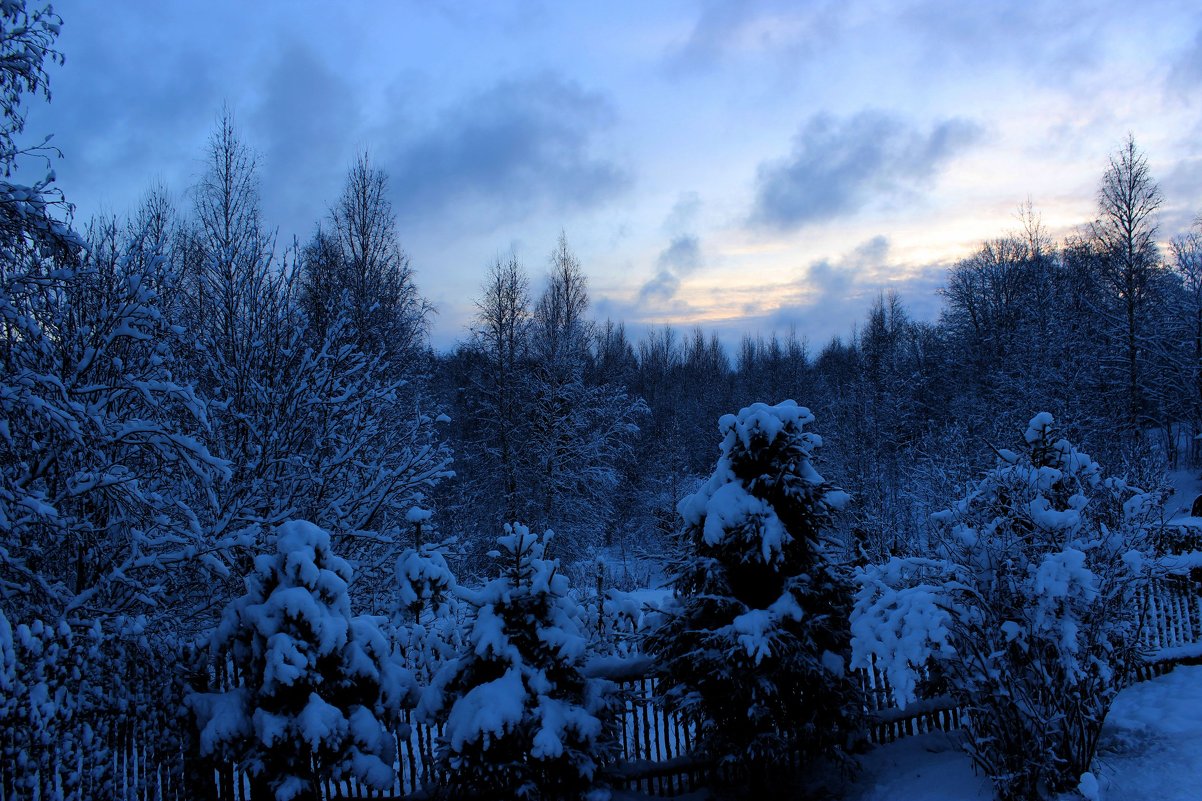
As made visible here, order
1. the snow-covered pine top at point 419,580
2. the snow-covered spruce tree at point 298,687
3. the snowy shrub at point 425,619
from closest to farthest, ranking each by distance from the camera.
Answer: the snow-covered spruce tree at point 298,687
the snowy shrub at point 425,619
the snow-covered pine top at point 419,580

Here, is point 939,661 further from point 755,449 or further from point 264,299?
point 264,299

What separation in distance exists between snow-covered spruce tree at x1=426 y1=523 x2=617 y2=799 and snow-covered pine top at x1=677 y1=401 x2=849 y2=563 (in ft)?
5.00

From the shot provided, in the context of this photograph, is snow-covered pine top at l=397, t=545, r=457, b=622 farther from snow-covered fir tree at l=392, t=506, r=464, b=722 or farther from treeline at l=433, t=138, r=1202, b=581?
treeline at l=433, t=138, r=1202, b=581

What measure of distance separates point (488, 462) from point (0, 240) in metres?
19.2

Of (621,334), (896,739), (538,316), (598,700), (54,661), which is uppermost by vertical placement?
(621,334)

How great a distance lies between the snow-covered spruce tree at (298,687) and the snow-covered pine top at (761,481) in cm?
303

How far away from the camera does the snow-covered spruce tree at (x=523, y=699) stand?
5.32 meters

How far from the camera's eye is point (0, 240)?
6.02 metres

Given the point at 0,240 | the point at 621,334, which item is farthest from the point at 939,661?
the point at 621,334

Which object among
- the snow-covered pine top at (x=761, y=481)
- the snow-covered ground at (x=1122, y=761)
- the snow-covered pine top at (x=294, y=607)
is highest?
the snow-covered pine top at (x=761, y=481)

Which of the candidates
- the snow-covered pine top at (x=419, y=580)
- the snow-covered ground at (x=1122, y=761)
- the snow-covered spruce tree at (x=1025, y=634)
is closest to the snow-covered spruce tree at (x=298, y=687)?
the snow-covered pine top at (x=419, y=580)

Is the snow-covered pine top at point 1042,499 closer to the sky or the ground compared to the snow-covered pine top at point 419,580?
closer to the sky

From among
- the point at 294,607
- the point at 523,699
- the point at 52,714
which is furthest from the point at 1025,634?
the point at 52,714

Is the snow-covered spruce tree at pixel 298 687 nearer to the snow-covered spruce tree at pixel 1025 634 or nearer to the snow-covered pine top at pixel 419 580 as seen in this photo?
the snow-covered pine top at pixel 419 580
